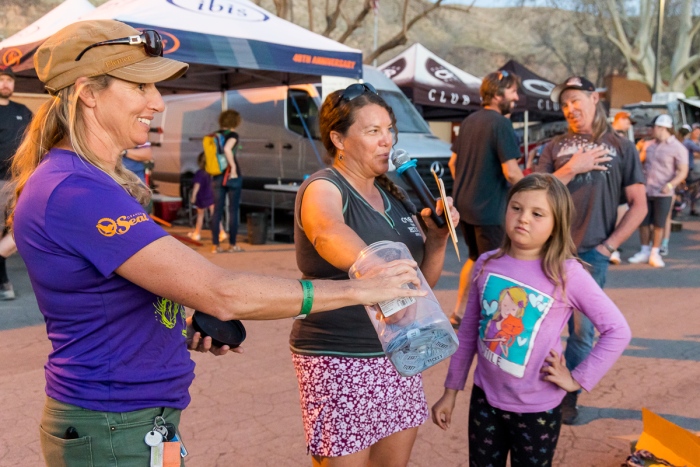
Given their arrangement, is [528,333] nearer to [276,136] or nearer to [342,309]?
[342,309]

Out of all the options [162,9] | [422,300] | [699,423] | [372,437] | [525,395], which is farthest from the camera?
[162,9]

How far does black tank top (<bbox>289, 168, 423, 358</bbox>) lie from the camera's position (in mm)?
2455

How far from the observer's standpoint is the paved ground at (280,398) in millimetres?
3803

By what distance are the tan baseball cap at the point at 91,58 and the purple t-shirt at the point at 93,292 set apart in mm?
189

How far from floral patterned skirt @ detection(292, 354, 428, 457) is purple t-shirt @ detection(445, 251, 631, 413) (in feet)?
1.34

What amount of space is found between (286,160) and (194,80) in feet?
6.76

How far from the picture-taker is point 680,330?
6.32 metres

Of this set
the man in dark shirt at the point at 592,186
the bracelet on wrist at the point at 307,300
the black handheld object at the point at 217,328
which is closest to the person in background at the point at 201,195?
the man in dark shirt at the point at 592,186

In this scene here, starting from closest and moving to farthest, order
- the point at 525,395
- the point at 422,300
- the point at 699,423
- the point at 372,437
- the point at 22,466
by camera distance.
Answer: the point at 422,300 → the point at 372,437 → the point at 525,395 → the point at 22,466 → the point at 699,423

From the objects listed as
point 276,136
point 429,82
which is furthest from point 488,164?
point 429,82

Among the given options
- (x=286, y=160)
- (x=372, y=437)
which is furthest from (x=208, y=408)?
(x=286, y=160)

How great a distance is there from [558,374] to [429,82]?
12.6 meters

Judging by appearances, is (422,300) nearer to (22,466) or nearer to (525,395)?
(525,395)

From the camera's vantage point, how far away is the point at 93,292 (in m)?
1.64
